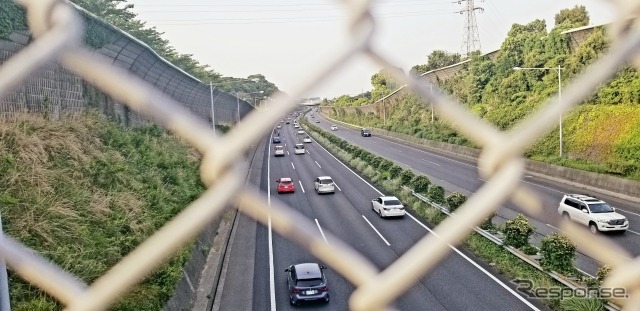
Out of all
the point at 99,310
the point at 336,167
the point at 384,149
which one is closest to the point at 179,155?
the point at 336,167

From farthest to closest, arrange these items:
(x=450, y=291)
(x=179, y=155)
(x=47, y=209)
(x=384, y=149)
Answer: (x=384, y=149) < (x=179, y=155) < (x=450, y=291) < (x=47, y=209)

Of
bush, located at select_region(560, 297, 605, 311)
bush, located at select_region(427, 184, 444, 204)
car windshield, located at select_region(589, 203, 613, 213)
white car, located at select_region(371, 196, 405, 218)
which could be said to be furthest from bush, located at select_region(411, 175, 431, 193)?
bush, located at select_region(560, 297, 605, 311)

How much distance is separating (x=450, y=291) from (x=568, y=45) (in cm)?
2158

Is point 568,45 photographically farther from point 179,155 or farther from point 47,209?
point 47,209

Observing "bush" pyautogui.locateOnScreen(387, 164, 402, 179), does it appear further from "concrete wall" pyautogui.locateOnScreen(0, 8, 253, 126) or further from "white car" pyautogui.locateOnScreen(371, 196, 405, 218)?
"concrete wall" pyautogui.locateOnScreen(0, 8, 253, 126)

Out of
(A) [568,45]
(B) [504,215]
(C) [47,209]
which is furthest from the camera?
(A) [568,45]

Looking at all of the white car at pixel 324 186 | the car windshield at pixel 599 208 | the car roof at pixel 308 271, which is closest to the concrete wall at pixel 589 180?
the car windshield at pixel 599 208

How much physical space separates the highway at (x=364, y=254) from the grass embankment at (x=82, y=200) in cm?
199

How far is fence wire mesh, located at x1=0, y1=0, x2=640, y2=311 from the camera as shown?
0.99m

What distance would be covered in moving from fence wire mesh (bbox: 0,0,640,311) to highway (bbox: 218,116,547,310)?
3.08 m

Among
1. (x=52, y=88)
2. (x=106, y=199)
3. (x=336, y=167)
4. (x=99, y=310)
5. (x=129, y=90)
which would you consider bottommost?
(x=336, y=167)

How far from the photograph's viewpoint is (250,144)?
1.07 m

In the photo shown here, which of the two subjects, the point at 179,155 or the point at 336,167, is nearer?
the point at 179,155

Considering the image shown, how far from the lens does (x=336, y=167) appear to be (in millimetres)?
29344
